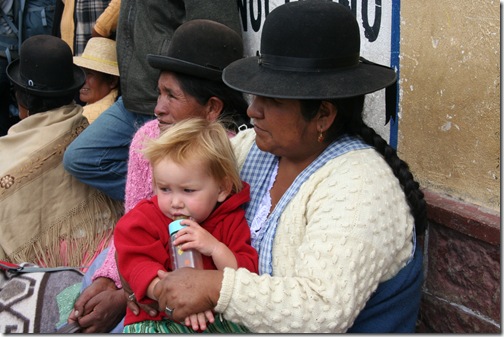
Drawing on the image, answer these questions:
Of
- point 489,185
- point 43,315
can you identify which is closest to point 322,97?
point 489,185

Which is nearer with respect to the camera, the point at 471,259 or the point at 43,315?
the point at 471,259

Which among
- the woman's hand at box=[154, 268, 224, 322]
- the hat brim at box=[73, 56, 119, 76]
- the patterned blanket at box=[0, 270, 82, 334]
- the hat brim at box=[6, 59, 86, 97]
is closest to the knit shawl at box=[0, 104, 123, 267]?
the hat brim at box=[6, 59, 86, 97]

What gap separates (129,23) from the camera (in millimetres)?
3889

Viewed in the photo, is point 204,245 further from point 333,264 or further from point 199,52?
point 199,52

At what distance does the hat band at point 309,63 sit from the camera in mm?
2066

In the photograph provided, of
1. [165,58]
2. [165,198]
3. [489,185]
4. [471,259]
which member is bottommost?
[471,259]

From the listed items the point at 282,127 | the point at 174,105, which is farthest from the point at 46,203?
the point at 282,127

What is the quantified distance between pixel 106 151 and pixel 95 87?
4.07 ft

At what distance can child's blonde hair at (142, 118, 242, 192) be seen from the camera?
7.40 ft

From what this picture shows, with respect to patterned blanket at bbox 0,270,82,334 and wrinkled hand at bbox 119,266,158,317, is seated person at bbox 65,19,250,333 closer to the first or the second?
patterned blanket at bbox 0,270,82,334

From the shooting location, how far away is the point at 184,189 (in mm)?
2260

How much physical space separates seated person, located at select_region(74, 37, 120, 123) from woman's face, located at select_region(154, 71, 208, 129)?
1892mm

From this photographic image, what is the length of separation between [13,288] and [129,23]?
170cm

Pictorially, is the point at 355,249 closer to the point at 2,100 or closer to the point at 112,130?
the point at 112,130
